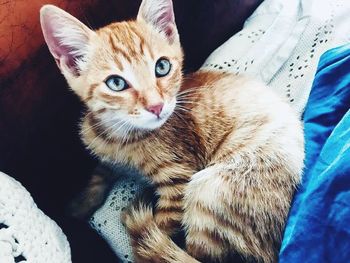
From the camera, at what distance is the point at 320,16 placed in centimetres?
129

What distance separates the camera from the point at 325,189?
0.82 metres

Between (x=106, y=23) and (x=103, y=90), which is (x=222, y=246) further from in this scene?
(x=106, y=23)

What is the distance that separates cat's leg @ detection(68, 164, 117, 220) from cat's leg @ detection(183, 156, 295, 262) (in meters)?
0.24

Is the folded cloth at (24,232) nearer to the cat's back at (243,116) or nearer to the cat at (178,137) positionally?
the cat at (178,137)

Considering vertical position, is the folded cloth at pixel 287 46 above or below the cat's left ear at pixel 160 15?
below

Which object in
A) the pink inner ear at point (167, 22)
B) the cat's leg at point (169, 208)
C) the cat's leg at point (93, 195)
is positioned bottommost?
the cat's leg at point (93, 195)

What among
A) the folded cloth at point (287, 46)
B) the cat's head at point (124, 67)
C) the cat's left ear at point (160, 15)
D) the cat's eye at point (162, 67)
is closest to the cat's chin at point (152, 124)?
the cat's head at point (124, 67)

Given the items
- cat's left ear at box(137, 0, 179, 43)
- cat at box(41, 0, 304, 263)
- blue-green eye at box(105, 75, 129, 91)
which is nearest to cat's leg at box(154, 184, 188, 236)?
cat at box(41, 0, 304, 263)

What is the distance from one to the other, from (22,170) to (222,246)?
1.55ft

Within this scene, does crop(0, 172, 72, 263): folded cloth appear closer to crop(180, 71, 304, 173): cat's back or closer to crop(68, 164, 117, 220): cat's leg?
crop(68, 164, 117, 220): cat's leg

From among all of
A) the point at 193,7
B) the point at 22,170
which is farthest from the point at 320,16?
the point at 22,170

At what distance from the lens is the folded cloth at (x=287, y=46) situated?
48.1 inches

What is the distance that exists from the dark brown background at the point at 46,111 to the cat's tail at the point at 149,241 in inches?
4.6

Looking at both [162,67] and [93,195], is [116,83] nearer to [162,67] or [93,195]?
[162,67]
